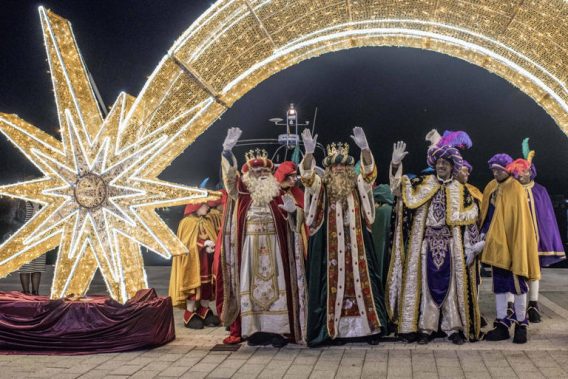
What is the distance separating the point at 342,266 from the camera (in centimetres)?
616

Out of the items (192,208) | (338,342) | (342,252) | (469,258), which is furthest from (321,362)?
(192,208)

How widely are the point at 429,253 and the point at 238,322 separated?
210 centimetres

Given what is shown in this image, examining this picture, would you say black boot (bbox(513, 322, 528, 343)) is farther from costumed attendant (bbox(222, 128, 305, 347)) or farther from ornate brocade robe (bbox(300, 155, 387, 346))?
costumed attendant (bbox(222, 128, 305, 347))

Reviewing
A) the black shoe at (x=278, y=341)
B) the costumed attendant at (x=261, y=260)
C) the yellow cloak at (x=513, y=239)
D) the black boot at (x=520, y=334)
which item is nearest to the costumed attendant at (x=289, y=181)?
the costumed attendant at (x=261, y=260)

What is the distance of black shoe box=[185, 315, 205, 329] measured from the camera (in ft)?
23.6

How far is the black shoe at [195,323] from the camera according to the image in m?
7.20

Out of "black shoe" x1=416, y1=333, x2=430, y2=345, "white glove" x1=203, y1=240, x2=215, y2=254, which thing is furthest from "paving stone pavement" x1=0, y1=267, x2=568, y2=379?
"white glove" x1=203, y1=240, x2=215, y2=254

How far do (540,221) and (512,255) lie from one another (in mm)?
1610

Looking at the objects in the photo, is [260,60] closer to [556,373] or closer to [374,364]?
[374,364]

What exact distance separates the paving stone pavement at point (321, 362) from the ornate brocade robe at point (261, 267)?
0.31 metres

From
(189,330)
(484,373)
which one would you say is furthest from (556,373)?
(189,330)

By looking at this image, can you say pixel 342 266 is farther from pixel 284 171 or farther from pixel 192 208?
pixel 192 208

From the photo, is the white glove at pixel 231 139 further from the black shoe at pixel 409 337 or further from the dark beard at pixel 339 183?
the black shoe at pixel 409 337

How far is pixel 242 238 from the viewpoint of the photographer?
20.9ft
